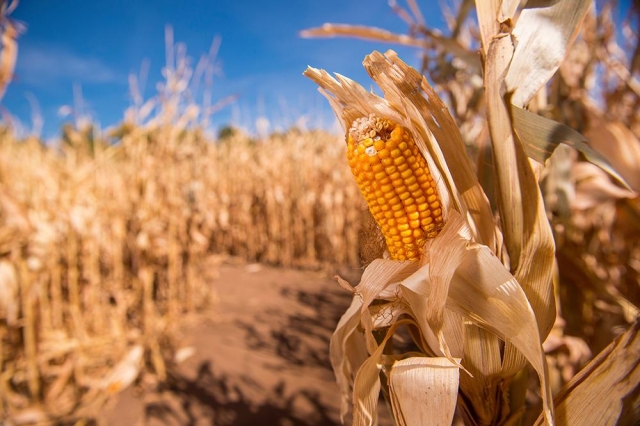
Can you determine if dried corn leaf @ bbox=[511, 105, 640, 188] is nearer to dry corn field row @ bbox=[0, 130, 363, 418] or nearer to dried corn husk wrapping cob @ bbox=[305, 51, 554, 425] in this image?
dried corn husk wrapping cob @ bbox=[305, 51, 554, 425]

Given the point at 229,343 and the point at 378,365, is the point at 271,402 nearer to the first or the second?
the point at 229,343

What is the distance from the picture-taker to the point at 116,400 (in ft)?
6.49

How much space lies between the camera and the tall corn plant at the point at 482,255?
15.0 inches

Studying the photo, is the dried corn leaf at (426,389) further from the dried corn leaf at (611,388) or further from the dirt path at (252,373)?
the dirt path at (252,373)

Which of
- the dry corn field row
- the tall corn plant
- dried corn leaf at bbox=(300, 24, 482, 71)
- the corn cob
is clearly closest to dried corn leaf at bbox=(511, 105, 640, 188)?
the tall corn plant

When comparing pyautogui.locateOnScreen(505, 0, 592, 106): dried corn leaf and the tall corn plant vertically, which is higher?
pyautogui.locateOnScreen(505, 0, 592, 106): dried corn leaf

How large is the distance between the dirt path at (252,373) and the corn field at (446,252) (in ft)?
0.62

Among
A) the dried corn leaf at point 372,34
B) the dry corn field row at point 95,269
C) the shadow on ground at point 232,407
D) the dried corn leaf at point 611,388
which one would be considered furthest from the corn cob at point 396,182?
the shadow on ground at point 232,407

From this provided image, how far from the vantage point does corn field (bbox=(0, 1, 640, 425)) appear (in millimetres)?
402

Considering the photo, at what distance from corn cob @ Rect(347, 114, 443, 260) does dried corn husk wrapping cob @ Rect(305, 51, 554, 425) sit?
12mm

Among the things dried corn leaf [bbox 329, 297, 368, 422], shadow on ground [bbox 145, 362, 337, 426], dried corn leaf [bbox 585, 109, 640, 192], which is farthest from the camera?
shadow on ground [bbox 145, 362, 337, 426]

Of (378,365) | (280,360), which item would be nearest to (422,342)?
(378,365)

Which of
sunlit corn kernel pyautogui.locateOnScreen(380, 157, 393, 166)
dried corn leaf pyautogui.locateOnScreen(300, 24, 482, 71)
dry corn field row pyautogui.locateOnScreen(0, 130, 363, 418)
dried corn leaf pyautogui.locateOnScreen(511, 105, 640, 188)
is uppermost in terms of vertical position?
dried corn leaf pyautogui.locateOnScreen(300, 24, 482, 71)

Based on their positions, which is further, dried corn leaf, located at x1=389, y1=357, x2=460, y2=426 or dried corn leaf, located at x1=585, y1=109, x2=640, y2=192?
dried corn leaf, located at x1=585, y1=109, x2=640, y2=192
